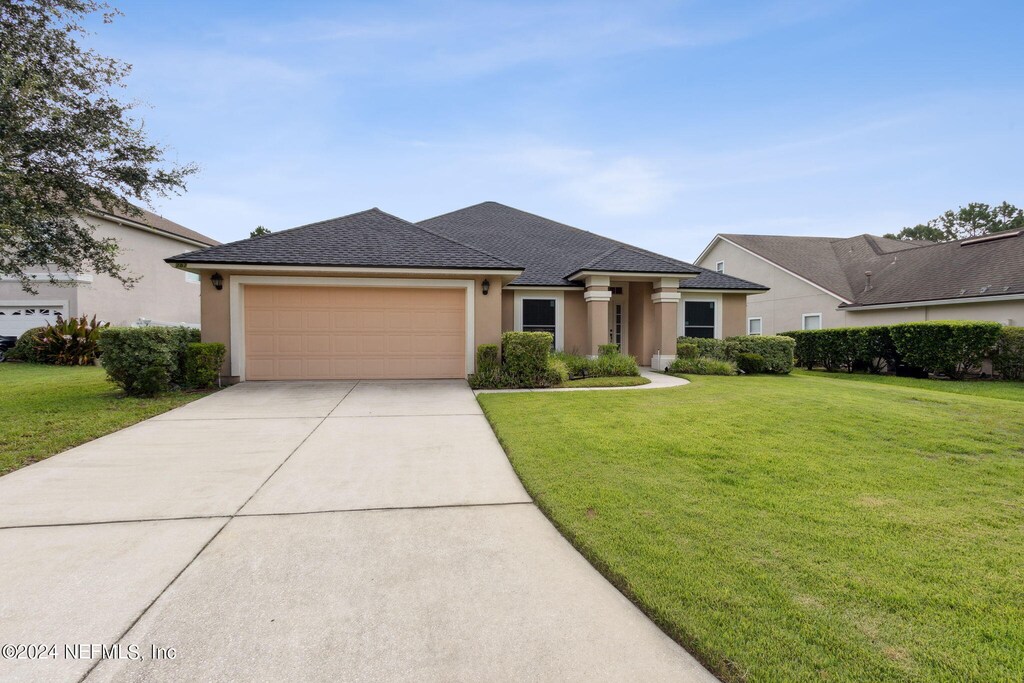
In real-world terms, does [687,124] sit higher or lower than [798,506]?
higher

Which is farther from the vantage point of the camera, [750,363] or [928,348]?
[750,363]

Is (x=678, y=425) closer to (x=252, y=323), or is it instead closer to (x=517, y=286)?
(x=517, y=286)

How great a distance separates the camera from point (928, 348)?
11.9 m

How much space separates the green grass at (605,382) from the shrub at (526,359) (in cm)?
62

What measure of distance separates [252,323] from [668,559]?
10.6 metres

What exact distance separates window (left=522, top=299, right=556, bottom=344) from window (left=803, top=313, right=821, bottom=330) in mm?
12897

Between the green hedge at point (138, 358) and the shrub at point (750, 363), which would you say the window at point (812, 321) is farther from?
the green hedge at point (138, 358)

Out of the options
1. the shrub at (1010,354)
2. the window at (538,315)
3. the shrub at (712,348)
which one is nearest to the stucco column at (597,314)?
the window at (538,315)

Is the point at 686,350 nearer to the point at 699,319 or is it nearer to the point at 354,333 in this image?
the point at 699,319

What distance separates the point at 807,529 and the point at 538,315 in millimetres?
10739

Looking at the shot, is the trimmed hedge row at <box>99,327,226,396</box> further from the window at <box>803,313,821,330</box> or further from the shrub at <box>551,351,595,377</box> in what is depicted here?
the window at <box>803,313,821,330</box>

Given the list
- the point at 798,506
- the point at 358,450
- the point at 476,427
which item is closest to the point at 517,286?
the point at 476,427

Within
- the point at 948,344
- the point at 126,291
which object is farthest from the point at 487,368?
the point at 126,291

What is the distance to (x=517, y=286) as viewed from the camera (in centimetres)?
1313
